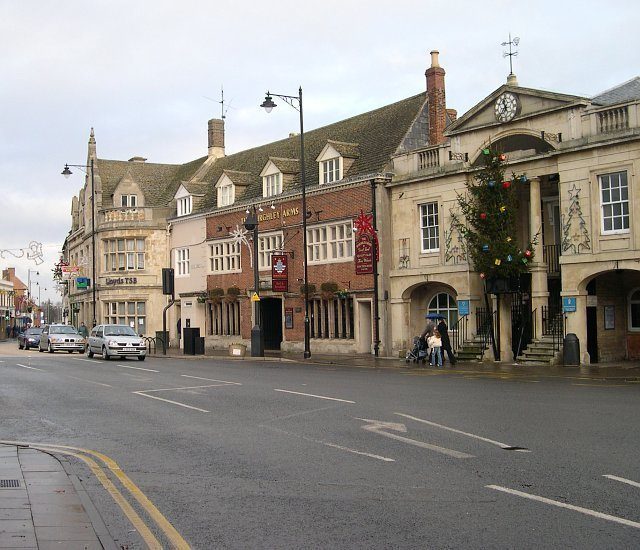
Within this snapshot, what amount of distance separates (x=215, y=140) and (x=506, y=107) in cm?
2986

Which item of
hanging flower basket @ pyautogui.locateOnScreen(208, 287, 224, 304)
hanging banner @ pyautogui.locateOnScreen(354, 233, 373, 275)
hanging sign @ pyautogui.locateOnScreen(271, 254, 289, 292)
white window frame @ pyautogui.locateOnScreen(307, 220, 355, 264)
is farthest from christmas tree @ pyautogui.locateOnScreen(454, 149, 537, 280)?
hanging flower basket @ pyautogui.locateOnScreen(208, 287, 224, 304)

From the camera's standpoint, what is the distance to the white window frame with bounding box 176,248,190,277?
49.4 m

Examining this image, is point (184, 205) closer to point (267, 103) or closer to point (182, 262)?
point (182, 262)

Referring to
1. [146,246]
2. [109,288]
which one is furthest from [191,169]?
[109,288]

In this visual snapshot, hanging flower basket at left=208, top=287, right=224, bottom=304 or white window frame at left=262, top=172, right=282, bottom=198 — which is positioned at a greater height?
white window frame at left=262, top=172, right=282, bottom=198

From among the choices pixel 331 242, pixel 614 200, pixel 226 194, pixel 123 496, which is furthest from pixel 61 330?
pixel 123 496

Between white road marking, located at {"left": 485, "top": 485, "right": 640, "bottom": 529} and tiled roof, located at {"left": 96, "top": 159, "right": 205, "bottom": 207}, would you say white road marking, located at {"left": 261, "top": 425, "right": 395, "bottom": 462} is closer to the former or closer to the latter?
white road marking, located at {"left": 485, "top": 485, "right": 640, "bottom": 529}

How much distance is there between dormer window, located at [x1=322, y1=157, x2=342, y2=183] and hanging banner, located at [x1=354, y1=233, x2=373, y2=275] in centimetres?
404

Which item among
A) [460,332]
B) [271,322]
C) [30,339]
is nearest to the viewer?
[460,332]

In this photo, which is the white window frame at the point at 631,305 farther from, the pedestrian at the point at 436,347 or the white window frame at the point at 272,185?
the white window frame at the point at 272,185

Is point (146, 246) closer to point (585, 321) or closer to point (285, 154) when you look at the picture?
point (285, 154)

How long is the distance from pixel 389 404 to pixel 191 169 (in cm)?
4363

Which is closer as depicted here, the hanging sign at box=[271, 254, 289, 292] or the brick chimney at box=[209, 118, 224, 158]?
the hanging sign at box=[271, 254, 289, 292]

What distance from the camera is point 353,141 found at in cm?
3856
